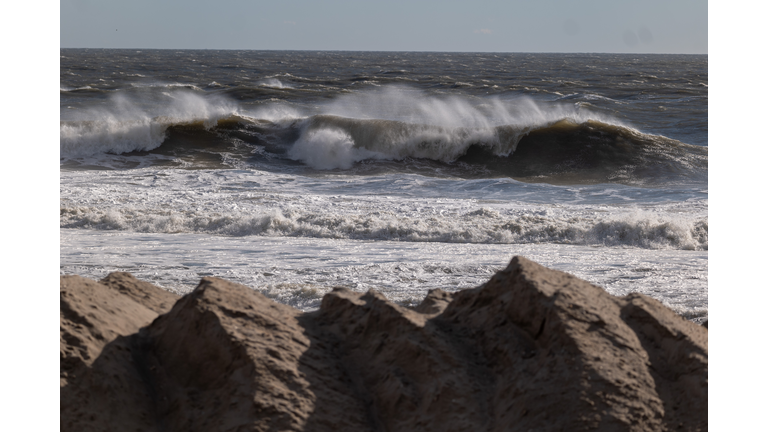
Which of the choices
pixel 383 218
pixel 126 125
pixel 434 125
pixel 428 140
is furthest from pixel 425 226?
pixel 126 125

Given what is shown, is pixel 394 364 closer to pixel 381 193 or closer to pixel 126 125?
pixel 381 193

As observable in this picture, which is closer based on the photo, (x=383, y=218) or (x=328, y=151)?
(x=383, y=218)

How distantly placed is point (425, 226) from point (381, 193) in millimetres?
3049

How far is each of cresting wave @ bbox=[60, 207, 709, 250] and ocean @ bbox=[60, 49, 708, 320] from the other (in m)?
0.03

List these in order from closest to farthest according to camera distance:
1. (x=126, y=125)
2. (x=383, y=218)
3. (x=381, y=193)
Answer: (x=383, y=218) → (x=381, y=193) → (x=126, y=125)

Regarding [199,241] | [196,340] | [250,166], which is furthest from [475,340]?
[250,166]

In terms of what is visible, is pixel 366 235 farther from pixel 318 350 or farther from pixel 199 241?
pixel 318 350

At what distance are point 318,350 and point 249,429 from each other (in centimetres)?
41

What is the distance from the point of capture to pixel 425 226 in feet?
25.5

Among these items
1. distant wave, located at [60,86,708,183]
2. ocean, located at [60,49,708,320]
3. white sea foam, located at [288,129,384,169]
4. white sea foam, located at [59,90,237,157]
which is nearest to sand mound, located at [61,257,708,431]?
ocean, located at [60,49,708,320]

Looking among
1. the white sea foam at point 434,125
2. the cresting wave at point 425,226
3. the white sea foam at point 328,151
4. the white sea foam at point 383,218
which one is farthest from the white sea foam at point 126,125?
the cresting wave at point 425,226

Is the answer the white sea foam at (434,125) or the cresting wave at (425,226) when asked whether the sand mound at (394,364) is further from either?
the white sea foam at (434,125)

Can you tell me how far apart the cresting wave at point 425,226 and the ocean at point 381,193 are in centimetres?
3

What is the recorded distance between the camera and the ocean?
6.02m
